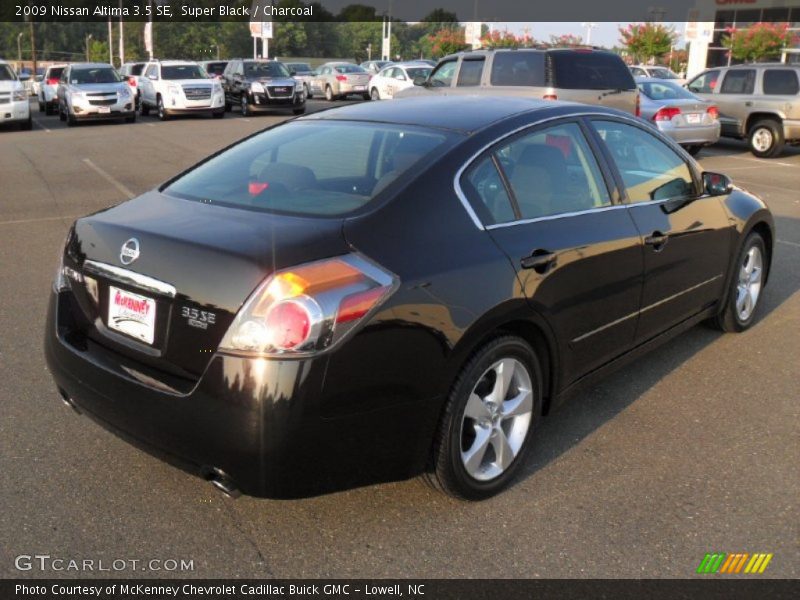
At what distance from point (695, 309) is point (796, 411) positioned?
0.80 m

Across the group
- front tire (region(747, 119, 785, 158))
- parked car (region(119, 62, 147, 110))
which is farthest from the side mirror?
parked car (region(119, 62, 147, 110))

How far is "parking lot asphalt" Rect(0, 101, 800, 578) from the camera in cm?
299

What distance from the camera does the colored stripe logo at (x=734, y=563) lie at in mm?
2960

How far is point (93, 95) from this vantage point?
73.6 feet

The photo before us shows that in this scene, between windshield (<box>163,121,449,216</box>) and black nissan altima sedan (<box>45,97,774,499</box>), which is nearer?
black nissan altima sedan (<box>45,97,774,499</box>)

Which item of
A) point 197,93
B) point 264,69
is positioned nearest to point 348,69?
point 264,69

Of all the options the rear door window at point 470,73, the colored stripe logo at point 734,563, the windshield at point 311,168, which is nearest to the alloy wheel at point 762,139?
the rear door window at point 470,73

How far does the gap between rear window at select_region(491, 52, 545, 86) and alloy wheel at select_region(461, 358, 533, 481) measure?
10311 mm

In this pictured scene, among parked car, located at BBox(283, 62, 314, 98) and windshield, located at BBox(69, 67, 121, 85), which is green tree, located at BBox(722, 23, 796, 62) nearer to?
parked car, located at BBox(283, 62, 314, 98)

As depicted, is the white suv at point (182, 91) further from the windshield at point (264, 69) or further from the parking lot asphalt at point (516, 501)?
the parking lot asphalt at point (516, 501)

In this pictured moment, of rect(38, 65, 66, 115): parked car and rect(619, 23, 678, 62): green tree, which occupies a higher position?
rect(619, 23, 678, 62): green tree

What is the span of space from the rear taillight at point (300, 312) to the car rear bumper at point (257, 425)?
5 centimetres

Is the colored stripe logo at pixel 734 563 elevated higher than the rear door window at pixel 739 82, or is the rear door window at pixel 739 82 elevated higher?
the rear door window at pixel 739 82

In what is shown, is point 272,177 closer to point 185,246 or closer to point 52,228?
point 185,246
